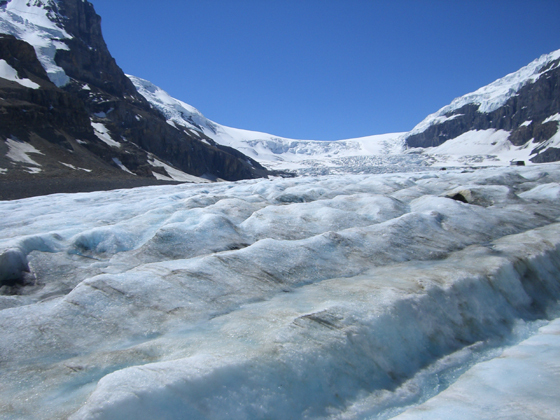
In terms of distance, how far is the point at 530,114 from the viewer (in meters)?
137

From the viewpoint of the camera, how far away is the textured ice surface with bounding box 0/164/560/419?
2.86 metres

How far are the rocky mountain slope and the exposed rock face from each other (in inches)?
4137

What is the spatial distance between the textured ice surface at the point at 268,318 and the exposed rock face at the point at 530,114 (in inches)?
5115

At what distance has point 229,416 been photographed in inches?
104

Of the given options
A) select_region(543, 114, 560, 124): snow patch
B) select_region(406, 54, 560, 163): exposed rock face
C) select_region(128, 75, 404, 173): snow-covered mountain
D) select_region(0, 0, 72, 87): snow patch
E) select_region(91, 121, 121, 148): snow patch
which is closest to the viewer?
select_region(91, 121, 121, 148): snow patch

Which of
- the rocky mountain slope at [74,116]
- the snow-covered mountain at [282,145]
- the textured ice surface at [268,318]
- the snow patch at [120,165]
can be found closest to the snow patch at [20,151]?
the rocky mountain slope at [74,116]

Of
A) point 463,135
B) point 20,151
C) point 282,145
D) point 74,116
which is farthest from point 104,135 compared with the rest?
point 463,135

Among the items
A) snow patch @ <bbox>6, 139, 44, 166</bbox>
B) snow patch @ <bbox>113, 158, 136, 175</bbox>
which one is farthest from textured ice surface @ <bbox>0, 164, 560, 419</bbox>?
snow patch @ <bbox>113, 158, 136, 175</bbox>

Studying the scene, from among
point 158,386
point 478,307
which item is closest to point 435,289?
point 478,307

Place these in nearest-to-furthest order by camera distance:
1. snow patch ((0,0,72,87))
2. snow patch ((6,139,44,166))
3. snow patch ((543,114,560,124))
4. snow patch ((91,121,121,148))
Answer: snow patch ((6,139,44,166)) < snow patch ((91,121,121,148)) < snow patch ((0,0,72,87)) < snow patch ((543,114,560,124))

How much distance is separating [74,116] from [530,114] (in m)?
156

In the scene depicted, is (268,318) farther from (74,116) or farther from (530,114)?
(530,114)

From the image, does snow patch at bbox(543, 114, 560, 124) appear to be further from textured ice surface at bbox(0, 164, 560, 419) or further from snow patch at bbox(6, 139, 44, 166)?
snow patch at bbox(6, 139, 44, 166)

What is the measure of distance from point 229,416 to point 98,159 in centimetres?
5874
